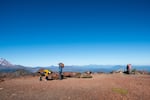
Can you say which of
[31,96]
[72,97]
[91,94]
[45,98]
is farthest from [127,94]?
[31,96]

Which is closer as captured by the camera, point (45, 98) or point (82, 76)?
point (45, 98)

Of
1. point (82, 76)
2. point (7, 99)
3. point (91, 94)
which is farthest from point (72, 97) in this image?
point (82, 76)

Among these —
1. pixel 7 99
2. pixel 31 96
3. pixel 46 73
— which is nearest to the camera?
pixel 7 99

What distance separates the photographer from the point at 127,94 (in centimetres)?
2216

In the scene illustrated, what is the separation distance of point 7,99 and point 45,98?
13.5ft


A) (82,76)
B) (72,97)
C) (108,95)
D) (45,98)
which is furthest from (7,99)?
(82,76)

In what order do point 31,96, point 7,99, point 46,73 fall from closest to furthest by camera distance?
1. point 7,99
2. point 31,96
3. point 46,73

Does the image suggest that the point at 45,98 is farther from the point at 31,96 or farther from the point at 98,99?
the point at 98,99

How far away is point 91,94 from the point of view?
22109mm

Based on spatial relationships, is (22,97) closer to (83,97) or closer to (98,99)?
(83,97)

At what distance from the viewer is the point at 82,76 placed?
138ft

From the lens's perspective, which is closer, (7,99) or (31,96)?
(7,99)

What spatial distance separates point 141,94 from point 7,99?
15.8 meters

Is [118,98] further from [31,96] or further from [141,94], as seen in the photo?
[31,96]
